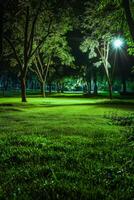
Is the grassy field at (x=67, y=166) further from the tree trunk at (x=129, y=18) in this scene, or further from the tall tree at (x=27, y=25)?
the tall tree at (x=27, y=25)

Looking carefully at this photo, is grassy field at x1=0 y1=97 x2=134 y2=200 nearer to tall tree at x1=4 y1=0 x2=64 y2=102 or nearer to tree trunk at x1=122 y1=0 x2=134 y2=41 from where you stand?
tree trunk at x1=122 y1=0 x2=134 y2=41

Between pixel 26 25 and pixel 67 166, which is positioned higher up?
pixel 26 25

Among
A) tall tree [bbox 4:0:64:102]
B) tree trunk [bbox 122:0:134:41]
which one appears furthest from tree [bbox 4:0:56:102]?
tree trunk [bbox 122:0:134:41]

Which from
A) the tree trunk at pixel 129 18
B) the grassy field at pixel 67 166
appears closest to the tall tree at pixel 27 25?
the tree trunk at pixel 129 18

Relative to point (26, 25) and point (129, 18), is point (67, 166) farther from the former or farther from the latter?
point (26, 25)

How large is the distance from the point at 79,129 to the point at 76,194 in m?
8.51

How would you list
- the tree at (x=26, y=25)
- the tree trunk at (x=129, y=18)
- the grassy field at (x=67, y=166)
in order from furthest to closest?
the tree at (x=26, y=25) < the tree trunk at (x=129, y=18) < the grassy field at (x=67, y=166)

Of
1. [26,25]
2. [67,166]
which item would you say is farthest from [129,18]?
[26,25]

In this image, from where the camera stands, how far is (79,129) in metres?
15.2

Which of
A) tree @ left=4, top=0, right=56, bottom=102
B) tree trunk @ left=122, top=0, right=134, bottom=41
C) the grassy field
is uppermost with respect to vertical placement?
tree @ left=4, top=0, right=56, bottom=102

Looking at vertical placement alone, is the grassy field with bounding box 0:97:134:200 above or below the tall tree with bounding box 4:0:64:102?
below

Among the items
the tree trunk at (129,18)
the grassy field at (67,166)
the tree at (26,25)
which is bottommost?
the grassy field at (67,166)

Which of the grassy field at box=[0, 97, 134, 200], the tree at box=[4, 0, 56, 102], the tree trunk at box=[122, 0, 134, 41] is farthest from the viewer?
the tree at box=[4, 0, 56, 102]

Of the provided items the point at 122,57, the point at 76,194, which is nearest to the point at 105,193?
the point at 76,194
